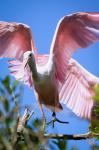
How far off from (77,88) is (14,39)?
3.71 ft

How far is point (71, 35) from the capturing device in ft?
22.2

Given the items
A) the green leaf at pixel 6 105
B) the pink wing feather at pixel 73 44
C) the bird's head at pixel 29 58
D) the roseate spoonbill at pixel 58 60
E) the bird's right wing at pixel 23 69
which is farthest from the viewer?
the pink wing feather at pixel 73 44

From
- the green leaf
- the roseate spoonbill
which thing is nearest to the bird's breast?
the roseate spoonbill

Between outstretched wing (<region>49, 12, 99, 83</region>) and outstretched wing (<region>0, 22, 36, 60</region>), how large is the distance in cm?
40

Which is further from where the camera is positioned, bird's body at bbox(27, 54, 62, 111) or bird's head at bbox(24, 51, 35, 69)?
bird's body at bbox(27, 54, 62, 111)

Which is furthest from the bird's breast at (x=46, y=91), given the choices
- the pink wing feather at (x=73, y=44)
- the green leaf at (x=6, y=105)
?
the green leaf at (x=6, y=105)

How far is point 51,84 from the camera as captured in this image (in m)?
6.03

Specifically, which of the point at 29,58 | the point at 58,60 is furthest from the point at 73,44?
the point at 29,58

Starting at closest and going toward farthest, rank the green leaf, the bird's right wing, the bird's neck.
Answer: the green leaf → the bird's neck → the bird's right wing

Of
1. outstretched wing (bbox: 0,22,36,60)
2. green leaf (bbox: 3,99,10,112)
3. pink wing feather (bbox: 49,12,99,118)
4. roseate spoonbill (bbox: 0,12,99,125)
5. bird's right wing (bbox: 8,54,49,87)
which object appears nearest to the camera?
green leaf (bbox: 3,99,10,112)

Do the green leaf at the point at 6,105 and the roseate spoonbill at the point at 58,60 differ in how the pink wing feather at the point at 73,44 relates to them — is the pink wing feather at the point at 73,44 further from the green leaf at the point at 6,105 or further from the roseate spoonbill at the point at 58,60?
the green leaf at the point at 6,105

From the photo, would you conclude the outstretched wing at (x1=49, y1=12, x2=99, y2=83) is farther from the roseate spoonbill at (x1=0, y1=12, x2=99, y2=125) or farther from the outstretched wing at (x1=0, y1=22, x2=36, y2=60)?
the outstretched wing at (x1=0, y1=22, x2=36, y2=60)

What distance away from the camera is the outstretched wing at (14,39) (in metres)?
6.69

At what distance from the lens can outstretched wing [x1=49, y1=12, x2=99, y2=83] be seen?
21.2ft
